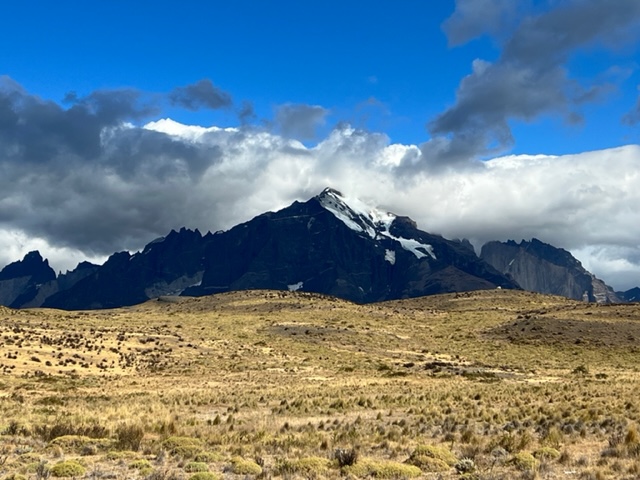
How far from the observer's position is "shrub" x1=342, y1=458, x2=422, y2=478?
50.7 feet

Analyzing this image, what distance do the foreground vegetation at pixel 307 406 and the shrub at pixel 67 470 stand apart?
0.12 ft

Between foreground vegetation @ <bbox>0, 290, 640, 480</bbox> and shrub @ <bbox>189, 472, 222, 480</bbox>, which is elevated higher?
shrub @ <bbox>189, 472, 222, 480</bbox>

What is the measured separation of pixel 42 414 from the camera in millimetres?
27094

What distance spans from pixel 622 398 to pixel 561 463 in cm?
1846

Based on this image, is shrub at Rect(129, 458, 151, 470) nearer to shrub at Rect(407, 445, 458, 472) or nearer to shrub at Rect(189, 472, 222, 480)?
shrub at Rect(189, 472, 222, 480)

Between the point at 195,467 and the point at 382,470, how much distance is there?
5.04 m

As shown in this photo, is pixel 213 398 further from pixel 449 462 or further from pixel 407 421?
pixel 449 462

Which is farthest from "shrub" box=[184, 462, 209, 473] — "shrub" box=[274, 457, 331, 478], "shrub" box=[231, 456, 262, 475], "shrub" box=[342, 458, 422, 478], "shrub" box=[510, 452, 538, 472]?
"shrub" box=[510, 452, 538, 472]

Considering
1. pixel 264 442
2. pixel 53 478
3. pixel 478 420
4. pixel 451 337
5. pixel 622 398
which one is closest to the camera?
pixel 53 478

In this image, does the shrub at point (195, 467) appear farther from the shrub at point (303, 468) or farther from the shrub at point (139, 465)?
the shrub at point (303, 468)

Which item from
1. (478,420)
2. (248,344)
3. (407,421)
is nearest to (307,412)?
(407,421)

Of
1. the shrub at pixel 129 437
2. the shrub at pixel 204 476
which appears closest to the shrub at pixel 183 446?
the shrub at pixel 129 437

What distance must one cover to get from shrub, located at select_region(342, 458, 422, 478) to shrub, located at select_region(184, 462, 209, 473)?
3.79 meters

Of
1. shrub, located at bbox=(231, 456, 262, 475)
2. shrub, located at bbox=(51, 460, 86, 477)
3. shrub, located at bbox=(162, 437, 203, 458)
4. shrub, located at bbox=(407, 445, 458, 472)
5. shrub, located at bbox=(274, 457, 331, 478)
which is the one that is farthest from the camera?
shrub, located at bbox=(162, 437, 203, 458)
